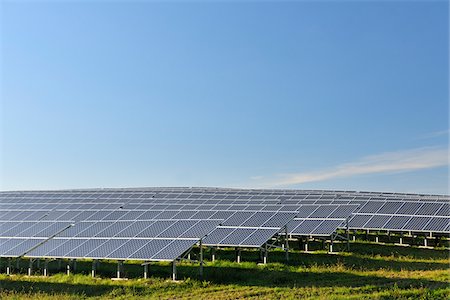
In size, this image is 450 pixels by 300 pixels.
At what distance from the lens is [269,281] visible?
1856 centimetres

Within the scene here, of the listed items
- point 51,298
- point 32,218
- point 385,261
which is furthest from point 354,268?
point 32,218

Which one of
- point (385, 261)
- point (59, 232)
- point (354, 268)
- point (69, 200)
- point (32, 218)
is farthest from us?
point (69, 200)

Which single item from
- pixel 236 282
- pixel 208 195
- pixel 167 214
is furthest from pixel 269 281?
pixel 208 195

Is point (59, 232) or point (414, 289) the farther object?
point (59, 232)

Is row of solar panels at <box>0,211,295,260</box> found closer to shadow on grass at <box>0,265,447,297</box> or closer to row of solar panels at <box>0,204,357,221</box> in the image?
shadow on grass at <box>0,265,447,297</box>

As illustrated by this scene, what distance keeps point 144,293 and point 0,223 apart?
14.3 m

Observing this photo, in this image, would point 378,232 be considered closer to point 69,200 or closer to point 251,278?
point 251,278

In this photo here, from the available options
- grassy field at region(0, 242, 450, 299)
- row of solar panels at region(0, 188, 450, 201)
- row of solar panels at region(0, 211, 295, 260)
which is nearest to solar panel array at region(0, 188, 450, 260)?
row of solar panels at region(0, 211, 295, 260)

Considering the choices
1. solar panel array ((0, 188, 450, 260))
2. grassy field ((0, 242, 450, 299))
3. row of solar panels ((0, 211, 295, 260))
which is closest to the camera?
grassy field ((0, 242, 450, 299))

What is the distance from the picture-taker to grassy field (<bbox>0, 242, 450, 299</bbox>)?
54.0 ft

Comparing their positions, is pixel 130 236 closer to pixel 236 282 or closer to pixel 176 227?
pixel 176 227

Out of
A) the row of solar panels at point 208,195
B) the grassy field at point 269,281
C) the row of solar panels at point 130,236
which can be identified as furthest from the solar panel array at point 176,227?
the row of solar panels at point 208,195

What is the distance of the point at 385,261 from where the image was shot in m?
22.3

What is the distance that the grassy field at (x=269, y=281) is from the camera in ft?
54.0
